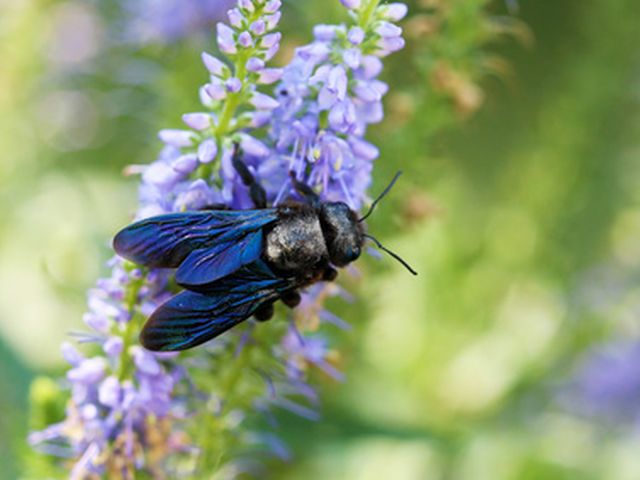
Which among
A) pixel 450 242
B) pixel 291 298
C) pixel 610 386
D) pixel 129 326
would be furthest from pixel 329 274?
pixel 610 386

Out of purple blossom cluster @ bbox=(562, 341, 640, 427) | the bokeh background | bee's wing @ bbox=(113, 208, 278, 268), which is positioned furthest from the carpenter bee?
purple blossom cluster @ bbox=(562, 341, 640, 427)

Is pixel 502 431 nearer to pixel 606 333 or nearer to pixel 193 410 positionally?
pixel 606 333

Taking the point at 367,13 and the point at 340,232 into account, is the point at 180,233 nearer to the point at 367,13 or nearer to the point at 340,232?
the point at 340,232

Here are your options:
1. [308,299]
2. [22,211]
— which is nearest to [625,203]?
[308,299]

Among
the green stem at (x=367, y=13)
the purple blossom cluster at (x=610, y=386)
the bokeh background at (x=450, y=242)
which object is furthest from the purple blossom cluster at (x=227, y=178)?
the purple blossom cluster at (x=610, y=386)

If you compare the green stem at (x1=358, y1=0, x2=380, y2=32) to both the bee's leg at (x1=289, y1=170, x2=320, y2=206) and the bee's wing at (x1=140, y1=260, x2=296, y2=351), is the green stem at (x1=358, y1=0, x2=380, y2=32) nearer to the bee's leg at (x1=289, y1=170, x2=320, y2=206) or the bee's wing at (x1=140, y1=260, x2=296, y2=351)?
the bee's leg at (x1=289, y1=170, x2=320, y2=206)

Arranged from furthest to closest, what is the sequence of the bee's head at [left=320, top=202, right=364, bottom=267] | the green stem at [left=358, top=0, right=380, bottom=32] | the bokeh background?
the bokeh background
the bee's head at [left=320, top=202, right=364, bottom=267]
the green stem at [left=358, top=0, right=380, bottom=32]
